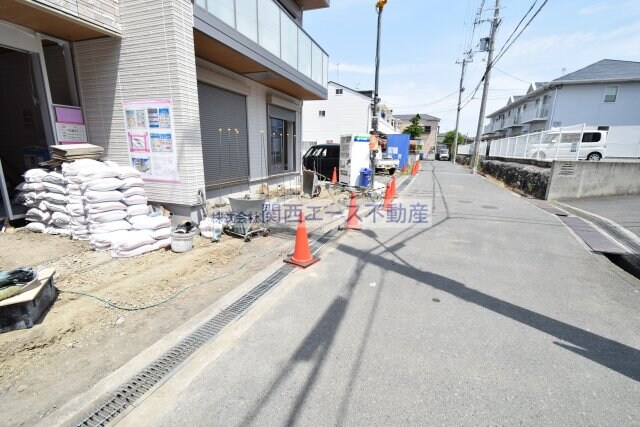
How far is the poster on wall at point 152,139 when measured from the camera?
5418 mm

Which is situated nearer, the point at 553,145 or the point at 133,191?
the point at 133,191

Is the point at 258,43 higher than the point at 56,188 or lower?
higher

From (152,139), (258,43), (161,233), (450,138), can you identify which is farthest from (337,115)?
(450,138)

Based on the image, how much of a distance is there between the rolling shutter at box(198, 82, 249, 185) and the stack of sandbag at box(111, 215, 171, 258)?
2586 millimetres

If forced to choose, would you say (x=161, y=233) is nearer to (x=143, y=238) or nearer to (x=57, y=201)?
(x=143, y=238)

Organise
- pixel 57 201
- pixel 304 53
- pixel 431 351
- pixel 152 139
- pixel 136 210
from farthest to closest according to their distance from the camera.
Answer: pixel 304 53 < pixel 152 139 < pixel 136 210 < pixel 57 201 < pixel 431 351

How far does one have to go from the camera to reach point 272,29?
Answer: 7.64 metres

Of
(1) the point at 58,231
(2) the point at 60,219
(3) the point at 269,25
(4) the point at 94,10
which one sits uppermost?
(3) the point at 269,25

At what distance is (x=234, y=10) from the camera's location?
621cm

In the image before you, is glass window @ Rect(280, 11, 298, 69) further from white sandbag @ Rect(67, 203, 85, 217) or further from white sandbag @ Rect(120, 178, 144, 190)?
white sandbag @ Rect(67, 203, 85, 217)

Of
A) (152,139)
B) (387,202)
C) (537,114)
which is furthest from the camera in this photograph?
(537,114)

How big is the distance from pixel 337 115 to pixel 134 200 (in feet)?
84.1

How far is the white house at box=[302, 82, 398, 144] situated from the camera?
1078 inches

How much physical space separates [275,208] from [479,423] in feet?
22.2
